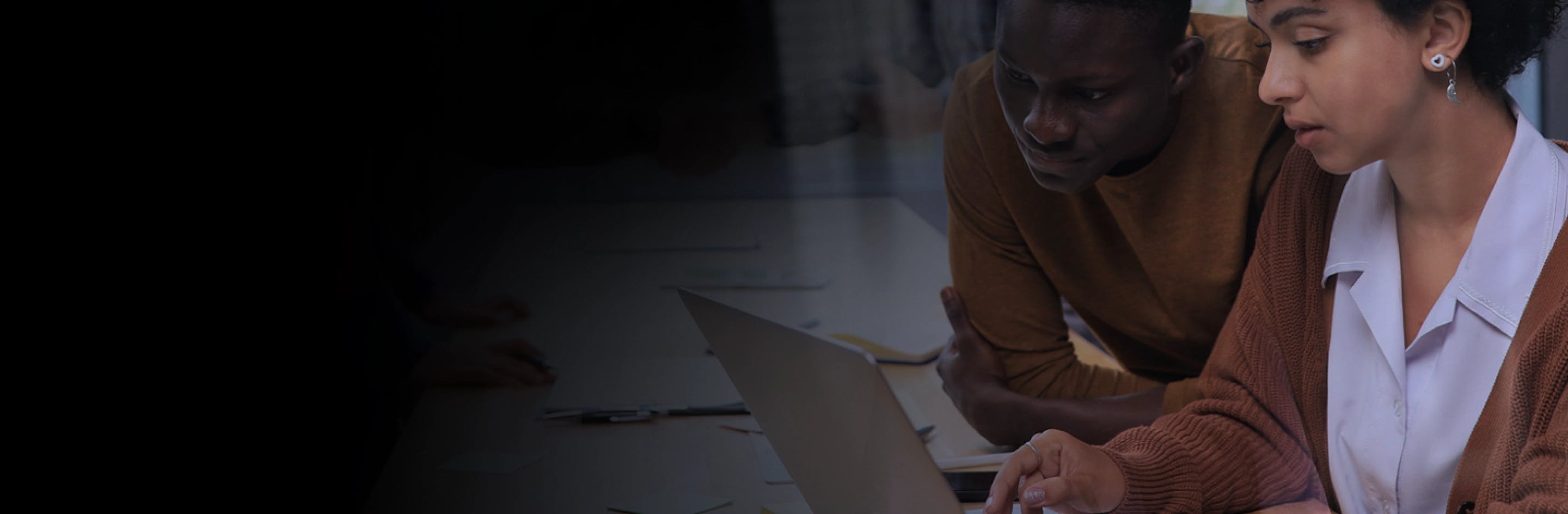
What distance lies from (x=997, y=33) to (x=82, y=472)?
74 centimetres

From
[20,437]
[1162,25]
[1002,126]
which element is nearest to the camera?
[20,437]

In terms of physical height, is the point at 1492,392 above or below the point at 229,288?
above

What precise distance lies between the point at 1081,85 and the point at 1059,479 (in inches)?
12.1

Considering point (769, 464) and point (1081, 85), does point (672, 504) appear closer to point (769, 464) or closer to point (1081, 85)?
point (769, 464)

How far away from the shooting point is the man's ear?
923 millimetres

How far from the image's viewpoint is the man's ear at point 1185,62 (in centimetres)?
92

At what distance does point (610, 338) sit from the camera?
39.0 inches

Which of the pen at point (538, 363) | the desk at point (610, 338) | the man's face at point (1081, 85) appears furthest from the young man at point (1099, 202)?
the pen at point (538, 363)

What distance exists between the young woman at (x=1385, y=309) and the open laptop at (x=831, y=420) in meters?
0.09

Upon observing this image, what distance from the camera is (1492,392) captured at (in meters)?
0.74

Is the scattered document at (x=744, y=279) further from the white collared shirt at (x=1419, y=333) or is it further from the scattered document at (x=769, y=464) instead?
the white collared shirt at (x=1419, y=333)

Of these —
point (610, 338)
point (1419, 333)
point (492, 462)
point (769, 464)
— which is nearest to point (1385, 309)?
point (1419, 333)

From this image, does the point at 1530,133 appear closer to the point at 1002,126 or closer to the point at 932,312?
the point at 1002,126

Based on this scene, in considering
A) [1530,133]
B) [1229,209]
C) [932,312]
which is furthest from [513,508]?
[1530,133]
